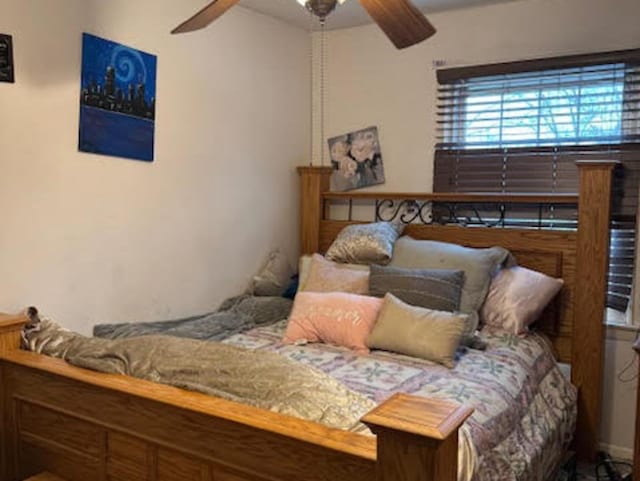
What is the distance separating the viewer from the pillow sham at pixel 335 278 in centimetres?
298

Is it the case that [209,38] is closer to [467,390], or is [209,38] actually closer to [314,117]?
[314,117]

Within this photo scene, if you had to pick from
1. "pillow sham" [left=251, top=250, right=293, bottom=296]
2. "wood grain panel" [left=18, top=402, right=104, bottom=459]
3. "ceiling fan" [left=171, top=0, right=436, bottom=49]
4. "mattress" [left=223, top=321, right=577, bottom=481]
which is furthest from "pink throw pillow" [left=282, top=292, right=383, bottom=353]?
"ceiling fan" [left=171, top=0, right=436, bottom=49]

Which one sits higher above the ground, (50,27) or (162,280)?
(50,27)

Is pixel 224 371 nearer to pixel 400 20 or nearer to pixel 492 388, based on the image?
pixel 492 388

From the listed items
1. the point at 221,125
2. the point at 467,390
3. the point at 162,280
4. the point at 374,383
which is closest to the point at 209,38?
the point at 221,125

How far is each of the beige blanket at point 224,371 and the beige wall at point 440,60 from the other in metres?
1.93

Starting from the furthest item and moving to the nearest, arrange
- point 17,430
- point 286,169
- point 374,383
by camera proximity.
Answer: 1. point 286,169
2. point 374,383
3. point 17,430

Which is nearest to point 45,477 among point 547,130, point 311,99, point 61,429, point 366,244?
point 61,429

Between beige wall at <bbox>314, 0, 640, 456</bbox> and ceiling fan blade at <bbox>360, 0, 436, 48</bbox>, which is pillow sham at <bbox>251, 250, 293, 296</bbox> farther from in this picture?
ceiling fan blade at <bbox>360, 0, 436, 48</bbox>

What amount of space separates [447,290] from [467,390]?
74 cm

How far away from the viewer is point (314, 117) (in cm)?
382

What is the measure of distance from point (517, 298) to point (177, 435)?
1821mm

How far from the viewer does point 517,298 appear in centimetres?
284

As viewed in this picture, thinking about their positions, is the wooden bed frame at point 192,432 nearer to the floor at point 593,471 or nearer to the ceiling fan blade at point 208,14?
the floor at point 593,471
